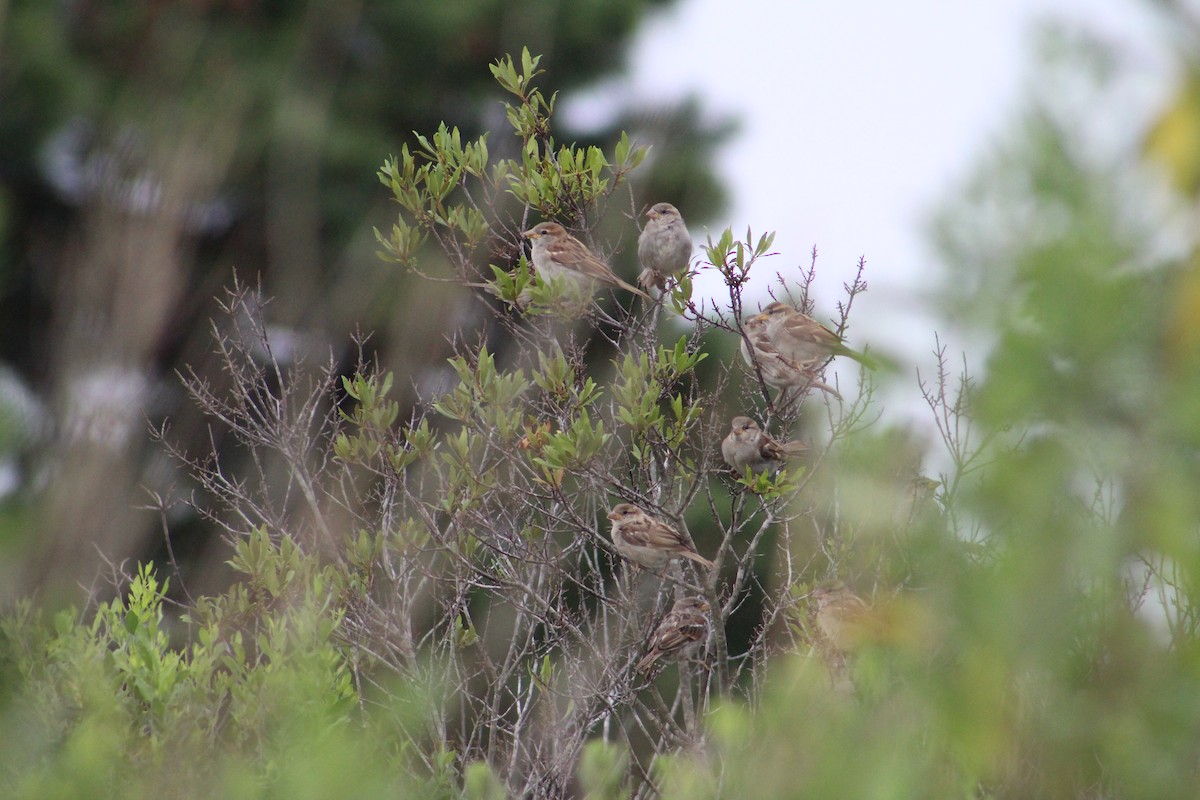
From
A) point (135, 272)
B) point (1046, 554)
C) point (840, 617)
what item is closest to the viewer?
point (1046, 554)

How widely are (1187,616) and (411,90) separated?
980 centimetres

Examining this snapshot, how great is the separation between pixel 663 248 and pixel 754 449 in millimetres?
1326

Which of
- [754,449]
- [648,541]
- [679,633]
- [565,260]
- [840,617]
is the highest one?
[565,260]

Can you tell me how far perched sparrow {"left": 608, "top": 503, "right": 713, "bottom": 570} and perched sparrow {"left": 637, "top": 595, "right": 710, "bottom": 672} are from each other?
0.29 meters

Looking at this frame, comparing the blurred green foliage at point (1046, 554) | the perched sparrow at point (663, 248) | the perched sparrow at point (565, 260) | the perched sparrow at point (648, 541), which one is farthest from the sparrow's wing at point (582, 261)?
the blurred green foliage at point (1046, 554)

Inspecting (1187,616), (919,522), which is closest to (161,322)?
(919,522)

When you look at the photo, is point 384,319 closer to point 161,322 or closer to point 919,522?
point 161,322

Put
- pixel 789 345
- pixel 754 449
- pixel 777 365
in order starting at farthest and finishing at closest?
pixel 789 345 → pixel 777 365 → pixel 754 449

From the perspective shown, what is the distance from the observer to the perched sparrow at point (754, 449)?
632 centimetres

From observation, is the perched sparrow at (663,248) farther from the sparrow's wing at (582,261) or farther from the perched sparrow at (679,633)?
the perched sparrow at (679,633)

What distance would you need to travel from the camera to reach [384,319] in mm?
8289

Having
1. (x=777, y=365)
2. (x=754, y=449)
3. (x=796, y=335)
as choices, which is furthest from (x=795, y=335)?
(x=754, y=449)

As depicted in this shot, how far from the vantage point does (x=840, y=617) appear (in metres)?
3.14

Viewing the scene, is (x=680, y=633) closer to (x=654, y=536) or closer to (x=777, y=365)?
(x=654, y=536)
